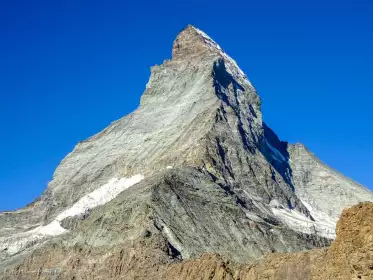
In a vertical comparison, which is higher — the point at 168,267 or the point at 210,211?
the point at 210,211

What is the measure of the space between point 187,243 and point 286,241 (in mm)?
31798

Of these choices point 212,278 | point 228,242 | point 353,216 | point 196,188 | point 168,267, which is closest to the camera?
point 353,216

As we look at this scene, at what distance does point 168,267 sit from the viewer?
11731cm

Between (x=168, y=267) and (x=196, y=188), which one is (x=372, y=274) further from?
(x=196, y=188)

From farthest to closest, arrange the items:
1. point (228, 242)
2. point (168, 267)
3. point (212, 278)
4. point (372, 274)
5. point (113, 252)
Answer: point (228, 242)
point (113, 252)
point (168, 267)
point (212, 278)
point (372, 274)

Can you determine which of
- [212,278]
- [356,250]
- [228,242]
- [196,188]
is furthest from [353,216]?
[196,188]

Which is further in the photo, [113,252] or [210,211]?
[210,211]

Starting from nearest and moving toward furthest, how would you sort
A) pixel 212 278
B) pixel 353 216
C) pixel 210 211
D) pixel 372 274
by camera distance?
pixel 372 274
pixel 353 216
pixel 212 278
pixel 210 211

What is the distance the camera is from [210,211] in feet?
539

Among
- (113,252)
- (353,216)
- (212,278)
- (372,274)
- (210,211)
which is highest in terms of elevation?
(210,211)

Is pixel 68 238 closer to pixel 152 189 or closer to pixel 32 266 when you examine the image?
pixel 32 266

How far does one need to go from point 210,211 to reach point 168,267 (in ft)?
157

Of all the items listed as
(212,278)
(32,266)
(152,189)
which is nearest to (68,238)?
(32,266)

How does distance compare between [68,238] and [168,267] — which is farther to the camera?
[68,238]
